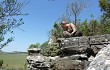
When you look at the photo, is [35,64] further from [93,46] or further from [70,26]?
[93,46]

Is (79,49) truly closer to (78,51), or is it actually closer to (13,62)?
(78,51)

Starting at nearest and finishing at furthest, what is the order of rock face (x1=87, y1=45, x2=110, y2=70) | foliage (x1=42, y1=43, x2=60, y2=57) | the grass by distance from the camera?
1. rock face (x1=87, y1=45, x2=110, y2=70)
2. foliage (x1=42, y1=43, x2=60, y2=57)
3. the grass

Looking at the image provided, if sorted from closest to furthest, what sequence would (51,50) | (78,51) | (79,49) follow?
(79,49) → (78,51) → (51,50)

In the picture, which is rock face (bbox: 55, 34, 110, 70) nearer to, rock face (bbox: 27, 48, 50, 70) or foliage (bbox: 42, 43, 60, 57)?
rock face (bbox: 27, 48, 50, 70)

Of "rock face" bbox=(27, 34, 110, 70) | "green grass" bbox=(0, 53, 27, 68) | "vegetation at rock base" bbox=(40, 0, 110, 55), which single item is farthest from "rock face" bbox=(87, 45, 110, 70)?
"green grass" bbox=(0, 53, 27, 68)

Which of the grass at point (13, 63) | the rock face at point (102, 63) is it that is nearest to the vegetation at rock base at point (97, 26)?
the grass at point (13, 63)

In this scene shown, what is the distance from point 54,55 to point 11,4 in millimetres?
6379

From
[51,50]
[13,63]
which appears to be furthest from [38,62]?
[13,63]

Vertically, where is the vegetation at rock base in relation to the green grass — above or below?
above

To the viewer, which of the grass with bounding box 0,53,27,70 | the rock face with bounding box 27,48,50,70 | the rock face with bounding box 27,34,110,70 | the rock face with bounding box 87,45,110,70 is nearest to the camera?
the rock face with bounding box 87,45,110,70

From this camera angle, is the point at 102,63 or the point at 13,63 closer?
the point at 102,63

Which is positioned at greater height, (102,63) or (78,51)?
(102,63)

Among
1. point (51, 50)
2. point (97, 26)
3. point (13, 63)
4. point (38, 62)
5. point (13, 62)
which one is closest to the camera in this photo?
point (38, 62)

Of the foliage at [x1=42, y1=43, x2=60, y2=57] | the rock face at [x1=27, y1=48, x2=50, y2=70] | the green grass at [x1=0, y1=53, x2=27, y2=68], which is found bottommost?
the green grass at [x1=0, y1=53, x2=27, y2=68]
